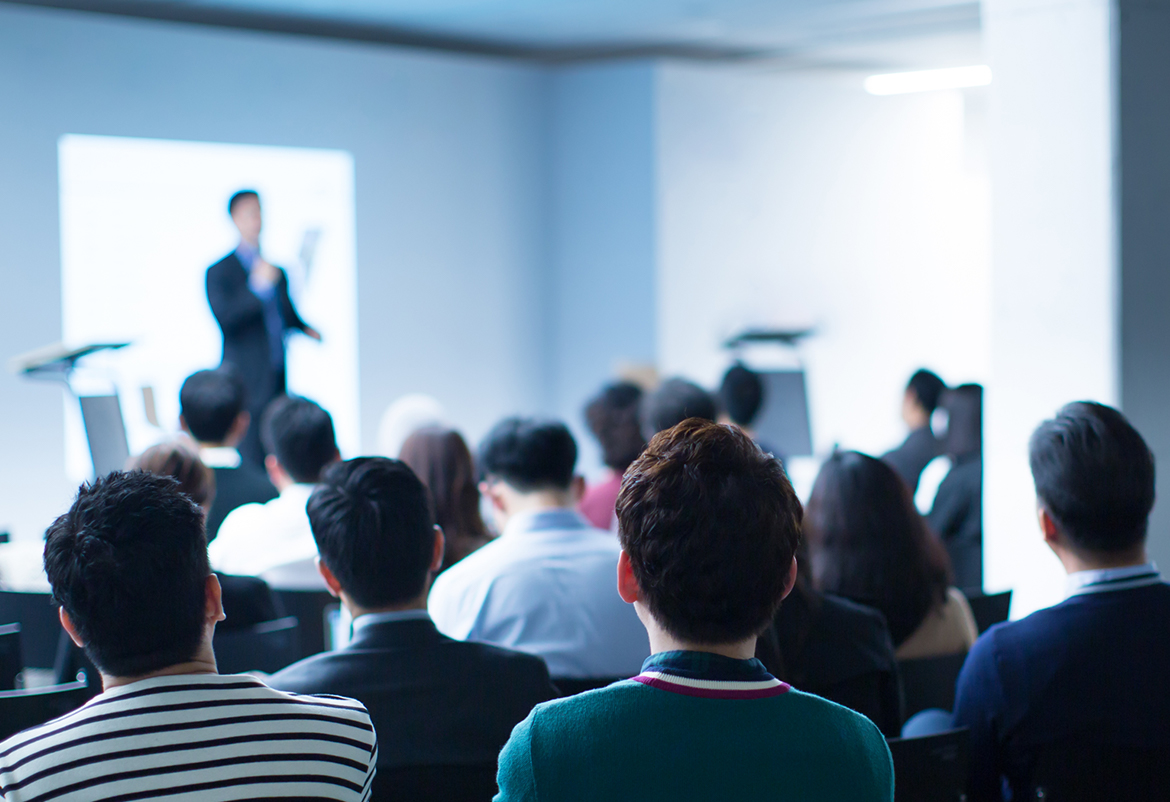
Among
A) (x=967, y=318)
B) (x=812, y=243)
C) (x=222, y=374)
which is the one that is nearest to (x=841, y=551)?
(x=222, y=374)

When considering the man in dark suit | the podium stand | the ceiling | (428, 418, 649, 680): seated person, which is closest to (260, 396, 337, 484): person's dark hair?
the podium stand

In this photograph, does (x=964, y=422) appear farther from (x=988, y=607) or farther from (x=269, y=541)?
(x=269, y=541)

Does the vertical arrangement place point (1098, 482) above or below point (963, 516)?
above

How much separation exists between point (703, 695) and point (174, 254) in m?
6.04

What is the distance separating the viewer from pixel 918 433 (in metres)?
4.79

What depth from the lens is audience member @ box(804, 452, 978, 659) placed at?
248 cm

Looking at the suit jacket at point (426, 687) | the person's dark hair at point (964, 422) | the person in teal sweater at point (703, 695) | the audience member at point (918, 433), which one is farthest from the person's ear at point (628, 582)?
the audience member at point (918, 433)

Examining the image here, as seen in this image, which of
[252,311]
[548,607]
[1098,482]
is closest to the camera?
[1098,482]

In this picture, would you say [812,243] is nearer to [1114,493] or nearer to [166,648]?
[1114,493]

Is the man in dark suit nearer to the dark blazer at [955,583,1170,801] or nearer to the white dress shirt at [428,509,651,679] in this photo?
the white dress shirt at [428,509,651,679]

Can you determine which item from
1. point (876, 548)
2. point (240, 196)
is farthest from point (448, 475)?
point (240, 196)

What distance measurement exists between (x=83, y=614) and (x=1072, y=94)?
9.48ft

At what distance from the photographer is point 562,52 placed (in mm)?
8352

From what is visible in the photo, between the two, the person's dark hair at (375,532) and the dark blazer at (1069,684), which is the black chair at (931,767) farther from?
the person's dark hair at (375,532)
